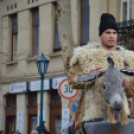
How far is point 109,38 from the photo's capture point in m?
5.50

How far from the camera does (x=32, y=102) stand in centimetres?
→ 2536

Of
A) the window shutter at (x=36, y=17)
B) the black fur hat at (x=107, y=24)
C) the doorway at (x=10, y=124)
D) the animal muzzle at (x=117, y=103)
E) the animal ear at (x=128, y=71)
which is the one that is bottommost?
the animal muzzle at (x=117, y=103)

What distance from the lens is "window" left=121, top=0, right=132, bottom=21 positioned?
769 inches

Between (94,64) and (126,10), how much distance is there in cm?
1492

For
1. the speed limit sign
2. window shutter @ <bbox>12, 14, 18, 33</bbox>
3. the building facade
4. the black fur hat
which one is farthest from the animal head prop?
window shutter @ <bbox>12, 14, 18, 33</bbox>

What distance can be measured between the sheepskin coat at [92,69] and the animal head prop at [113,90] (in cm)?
10

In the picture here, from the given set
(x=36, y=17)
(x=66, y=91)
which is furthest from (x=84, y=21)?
(x=66, y=91)

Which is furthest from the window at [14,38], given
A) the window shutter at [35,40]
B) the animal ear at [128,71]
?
the animal ear at [128,71]

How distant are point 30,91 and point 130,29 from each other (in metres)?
8.35

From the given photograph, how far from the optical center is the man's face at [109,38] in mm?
5496

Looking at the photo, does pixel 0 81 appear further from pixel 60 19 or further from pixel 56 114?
pixel 60 19

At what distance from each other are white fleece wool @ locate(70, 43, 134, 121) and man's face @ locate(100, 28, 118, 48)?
96 millimetres

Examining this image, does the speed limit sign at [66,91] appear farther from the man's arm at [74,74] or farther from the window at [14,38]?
the window at [14,38]

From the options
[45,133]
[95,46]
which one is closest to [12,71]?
[45,133]
